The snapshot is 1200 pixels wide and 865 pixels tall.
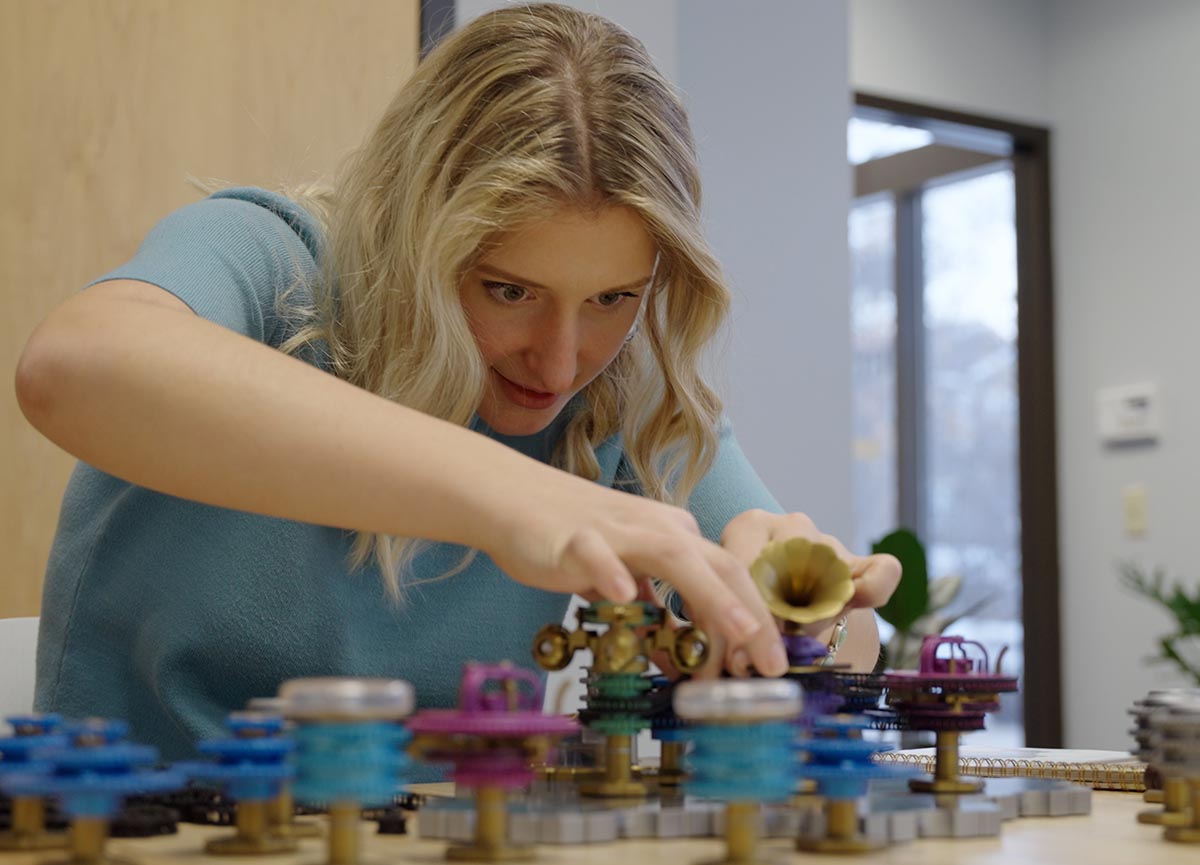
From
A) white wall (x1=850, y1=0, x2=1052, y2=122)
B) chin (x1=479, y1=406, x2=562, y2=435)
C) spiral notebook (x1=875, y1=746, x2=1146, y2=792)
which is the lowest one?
spiral notebook (x1=875, y1=746, x2=1146, y2=792)

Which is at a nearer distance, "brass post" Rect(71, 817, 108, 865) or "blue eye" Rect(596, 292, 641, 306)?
"brass post" Rect(71, 817, 108, 865)

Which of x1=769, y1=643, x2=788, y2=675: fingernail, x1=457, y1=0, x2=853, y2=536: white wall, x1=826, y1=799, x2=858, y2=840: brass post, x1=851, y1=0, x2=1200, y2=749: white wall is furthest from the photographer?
x1=851, y1=0, x2=1200, y2=749: white wall

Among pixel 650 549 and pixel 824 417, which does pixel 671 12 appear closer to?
pixel 824 417

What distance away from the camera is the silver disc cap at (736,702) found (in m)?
0.60

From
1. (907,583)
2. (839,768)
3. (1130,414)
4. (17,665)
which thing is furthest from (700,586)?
(1130,414)

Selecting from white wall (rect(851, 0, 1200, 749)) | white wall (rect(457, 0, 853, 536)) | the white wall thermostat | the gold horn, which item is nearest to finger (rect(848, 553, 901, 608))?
the gold horn

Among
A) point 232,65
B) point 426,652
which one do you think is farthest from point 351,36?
point 426,652

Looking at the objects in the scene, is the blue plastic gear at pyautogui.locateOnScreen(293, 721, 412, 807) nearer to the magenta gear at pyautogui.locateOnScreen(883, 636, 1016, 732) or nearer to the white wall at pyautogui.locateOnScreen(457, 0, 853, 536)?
the magenta gear at pyautogui.locateOnScreen(883, 636, 1016, 732)

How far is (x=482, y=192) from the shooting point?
1.14 m

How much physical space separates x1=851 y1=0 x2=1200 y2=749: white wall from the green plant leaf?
2.69ft

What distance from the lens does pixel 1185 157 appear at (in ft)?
13.1

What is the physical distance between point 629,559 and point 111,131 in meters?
1.62

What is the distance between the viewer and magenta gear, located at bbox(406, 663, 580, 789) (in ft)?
2.05

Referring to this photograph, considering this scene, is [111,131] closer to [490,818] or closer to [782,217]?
[782,217]
